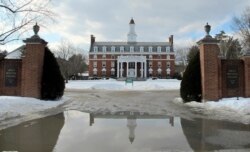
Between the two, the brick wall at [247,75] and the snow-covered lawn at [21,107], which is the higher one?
the brick wall at [247,75]

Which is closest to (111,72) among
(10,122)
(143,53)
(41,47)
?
(143,53)

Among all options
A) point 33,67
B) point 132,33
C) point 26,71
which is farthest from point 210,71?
point 132,33

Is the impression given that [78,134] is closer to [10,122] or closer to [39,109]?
[10,122]

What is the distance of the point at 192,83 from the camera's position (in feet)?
57.0

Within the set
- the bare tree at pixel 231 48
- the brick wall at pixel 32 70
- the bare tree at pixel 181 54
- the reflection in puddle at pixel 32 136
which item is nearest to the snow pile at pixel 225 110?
the reflection in puddle at pixel 32 136

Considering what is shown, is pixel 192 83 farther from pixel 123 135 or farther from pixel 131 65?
pixel 131 65

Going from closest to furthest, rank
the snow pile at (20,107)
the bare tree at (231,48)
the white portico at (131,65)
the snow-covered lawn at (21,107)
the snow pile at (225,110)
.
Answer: the snow pile at (225,110) < the snow-covered lawn at (21,107) < the snow pile at (20,107) < the bare tree at (231,48) < the white portico at (131,65)

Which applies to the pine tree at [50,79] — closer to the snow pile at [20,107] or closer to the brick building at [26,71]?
the brick building at [26,71]

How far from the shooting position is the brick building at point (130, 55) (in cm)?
9981

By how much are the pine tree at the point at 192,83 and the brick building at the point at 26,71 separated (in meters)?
7.96

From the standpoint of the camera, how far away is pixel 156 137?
8.32m

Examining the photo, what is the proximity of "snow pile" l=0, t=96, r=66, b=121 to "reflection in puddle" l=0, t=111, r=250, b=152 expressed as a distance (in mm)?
1617

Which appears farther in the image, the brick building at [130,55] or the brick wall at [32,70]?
the brick building at [130,55]

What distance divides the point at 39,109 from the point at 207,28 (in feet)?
32.9
